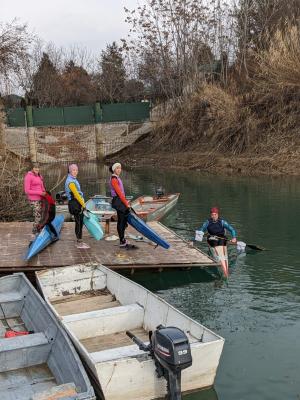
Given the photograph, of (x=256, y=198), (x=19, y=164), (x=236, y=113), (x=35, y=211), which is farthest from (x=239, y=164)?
(x=35, y=211)

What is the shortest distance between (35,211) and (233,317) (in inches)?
194

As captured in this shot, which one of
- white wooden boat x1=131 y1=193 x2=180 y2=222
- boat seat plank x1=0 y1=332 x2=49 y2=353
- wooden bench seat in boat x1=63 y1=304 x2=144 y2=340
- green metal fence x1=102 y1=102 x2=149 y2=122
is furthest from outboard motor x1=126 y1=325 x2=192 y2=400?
green metal fence x1=102 y1=102 x2=149 y2=122

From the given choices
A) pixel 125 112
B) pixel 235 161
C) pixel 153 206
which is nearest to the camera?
pixel 153 206

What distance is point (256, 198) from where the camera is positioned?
Result: 19406 mm

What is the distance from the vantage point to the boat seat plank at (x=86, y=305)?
26.1 ft

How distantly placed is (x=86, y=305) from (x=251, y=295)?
10.3 ft

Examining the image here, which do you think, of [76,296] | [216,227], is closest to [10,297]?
[76,296]

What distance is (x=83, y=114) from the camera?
118ft

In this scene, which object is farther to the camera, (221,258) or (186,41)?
(186,41)

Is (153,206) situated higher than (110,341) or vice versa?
(153,206)

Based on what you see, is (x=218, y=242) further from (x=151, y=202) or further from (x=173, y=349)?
(x=151, y=202)

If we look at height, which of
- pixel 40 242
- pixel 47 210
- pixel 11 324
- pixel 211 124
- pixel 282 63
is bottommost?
pixel 11 324

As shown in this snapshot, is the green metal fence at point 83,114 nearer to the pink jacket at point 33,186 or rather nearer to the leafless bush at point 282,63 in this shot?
the leafless bush at point 282,63

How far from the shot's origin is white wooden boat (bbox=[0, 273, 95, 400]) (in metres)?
5.13
